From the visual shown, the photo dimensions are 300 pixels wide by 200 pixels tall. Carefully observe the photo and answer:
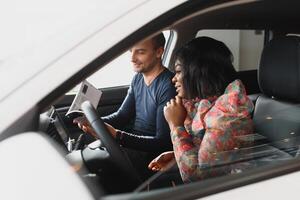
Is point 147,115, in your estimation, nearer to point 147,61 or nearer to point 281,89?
point 147,61

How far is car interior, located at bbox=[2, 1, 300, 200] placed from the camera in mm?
1092

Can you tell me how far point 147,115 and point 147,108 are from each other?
4 centimetres

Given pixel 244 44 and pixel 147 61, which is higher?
pixel 147 61

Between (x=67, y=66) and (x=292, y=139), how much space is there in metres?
0.98

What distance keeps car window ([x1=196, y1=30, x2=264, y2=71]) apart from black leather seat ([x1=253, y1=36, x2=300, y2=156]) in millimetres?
691

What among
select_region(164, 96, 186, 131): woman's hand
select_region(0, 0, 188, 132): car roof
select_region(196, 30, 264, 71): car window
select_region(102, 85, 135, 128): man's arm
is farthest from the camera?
select_region(196, 30, 264, 71): car window

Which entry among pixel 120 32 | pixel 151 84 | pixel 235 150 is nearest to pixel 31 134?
pixel 120 32

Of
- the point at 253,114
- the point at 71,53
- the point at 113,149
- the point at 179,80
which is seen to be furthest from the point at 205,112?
the point at 71,53

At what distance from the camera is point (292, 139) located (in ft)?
5.48

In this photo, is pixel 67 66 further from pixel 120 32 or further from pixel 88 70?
pixel 120 32

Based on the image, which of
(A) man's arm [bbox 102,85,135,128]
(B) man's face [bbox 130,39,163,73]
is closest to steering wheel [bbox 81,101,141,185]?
(B) man's face [bbox 130,39,163,73]

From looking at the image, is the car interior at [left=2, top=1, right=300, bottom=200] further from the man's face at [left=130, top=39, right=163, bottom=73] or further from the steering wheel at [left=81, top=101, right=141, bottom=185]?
the man's face at [left=130, top=39, right=163, bottom=73]

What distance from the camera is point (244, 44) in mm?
3402

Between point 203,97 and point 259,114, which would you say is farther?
point 259,114
